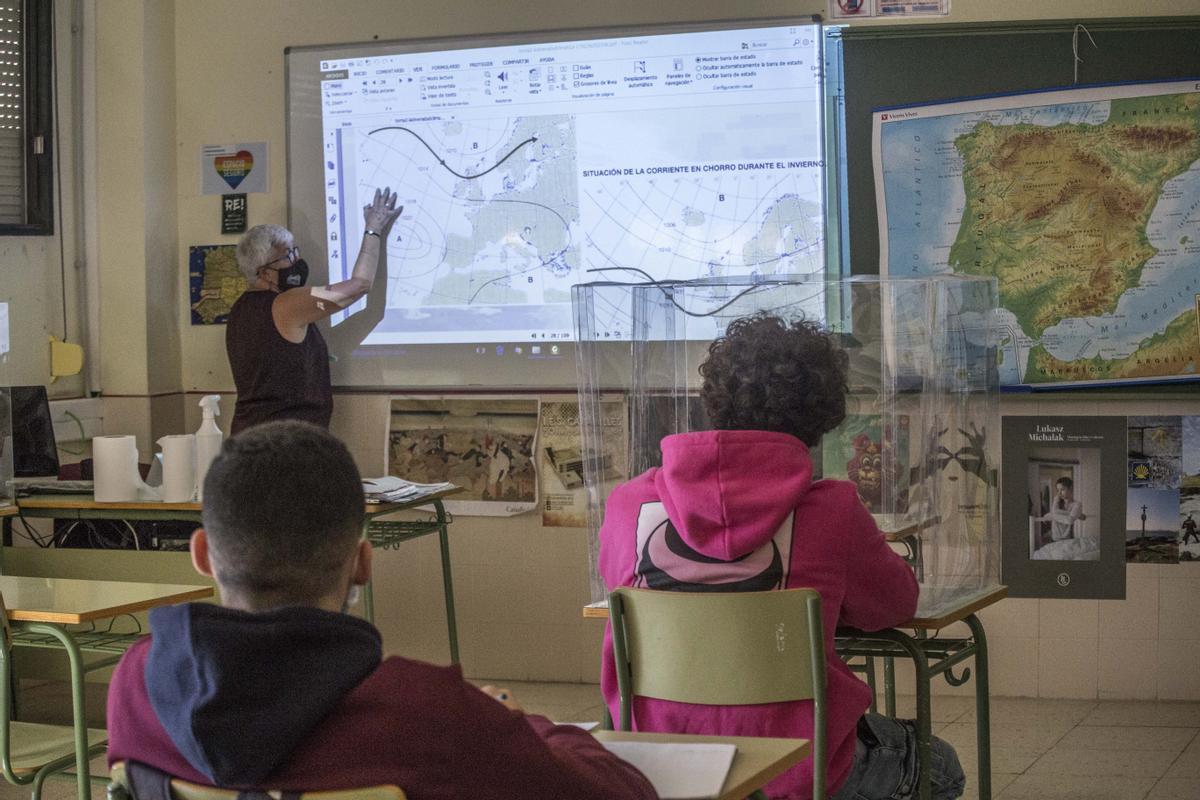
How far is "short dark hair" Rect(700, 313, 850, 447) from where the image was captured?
228 centimetres

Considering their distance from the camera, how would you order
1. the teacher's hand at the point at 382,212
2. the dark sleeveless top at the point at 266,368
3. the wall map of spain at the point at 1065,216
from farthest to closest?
Answer: the teacher's hand at the point at 382,212 → the dark sleeveless top at the point at 266,368 → the wall map of spain at the point at 1065,216

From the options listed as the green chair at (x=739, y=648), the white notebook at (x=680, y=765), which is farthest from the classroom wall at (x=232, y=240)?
the white notebook at (x=680, y=765)

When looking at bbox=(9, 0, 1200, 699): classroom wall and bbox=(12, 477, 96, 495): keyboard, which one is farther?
bbox=(9, 0, 1200, 699): classroom wall

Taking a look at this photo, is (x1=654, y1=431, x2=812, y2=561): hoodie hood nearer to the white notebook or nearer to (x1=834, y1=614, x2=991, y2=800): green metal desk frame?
(x1=834, y1=614, x2=991, y2=800): green metal desk frame

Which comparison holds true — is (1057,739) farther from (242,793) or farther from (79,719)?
(242,793)

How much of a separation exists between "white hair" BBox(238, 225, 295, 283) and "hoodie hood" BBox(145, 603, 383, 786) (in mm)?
3726

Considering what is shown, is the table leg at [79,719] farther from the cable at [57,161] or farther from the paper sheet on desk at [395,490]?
the cable at [57,161]

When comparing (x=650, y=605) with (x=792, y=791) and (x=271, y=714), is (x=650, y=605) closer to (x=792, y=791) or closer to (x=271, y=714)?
(x=792, y=791)

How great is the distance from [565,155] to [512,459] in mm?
1118

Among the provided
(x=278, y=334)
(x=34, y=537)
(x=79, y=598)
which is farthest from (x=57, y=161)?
(x=79, y=598)

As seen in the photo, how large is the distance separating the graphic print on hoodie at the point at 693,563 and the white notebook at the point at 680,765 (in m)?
0.59

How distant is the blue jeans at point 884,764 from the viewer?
220 centimetres

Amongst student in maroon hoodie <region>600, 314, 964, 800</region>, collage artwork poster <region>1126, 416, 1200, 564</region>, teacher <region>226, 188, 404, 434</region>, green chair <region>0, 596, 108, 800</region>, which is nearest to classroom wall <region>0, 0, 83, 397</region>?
teacher <region>226, 188, 404, 434</region>

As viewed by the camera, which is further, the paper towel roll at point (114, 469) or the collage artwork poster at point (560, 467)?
the collage artwork poster at point (560, 467)
